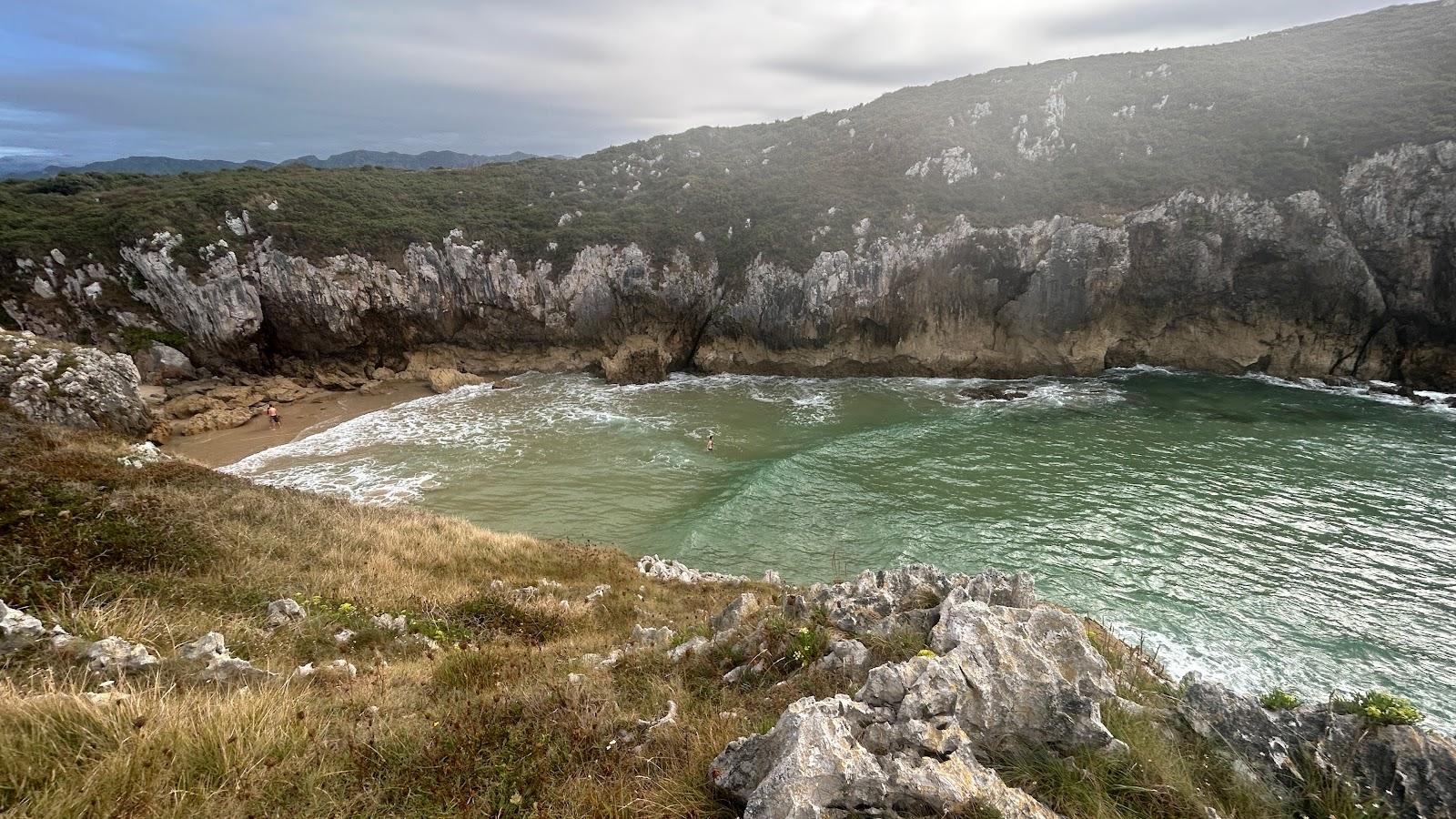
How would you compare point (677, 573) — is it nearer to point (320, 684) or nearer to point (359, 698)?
point (320, 684)

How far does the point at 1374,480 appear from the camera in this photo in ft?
65.4

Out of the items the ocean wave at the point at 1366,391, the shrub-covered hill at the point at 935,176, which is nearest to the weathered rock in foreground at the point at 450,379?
the shrub-covered hill at the point at 935,176

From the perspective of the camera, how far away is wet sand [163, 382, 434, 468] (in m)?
25.6

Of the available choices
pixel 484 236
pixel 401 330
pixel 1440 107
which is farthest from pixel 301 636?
pixel 1440 107

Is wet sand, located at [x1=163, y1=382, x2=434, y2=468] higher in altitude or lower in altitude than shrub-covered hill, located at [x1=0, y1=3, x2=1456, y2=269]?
lower

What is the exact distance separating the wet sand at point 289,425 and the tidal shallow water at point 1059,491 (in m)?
1.40

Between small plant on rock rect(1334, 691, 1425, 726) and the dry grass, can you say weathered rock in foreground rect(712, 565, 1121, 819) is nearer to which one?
the dry grass

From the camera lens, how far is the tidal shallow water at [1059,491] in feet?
45.1

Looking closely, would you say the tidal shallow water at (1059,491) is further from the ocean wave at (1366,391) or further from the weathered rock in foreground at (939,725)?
the weathered rock in foreground at (939,725)

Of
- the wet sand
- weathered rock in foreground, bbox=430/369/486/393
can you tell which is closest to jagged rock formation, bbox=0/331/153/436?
the wet sand

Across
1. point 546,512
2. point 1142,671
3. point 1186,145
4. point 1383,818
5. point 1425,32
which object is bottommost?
point 546,512

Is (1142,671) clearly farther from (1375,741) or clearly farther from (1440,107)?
(1440,107)

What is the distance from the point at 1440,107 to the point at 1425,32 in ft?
55.2

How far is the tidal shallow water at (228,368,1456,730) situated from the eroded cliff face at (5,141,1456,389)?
12.1ft
